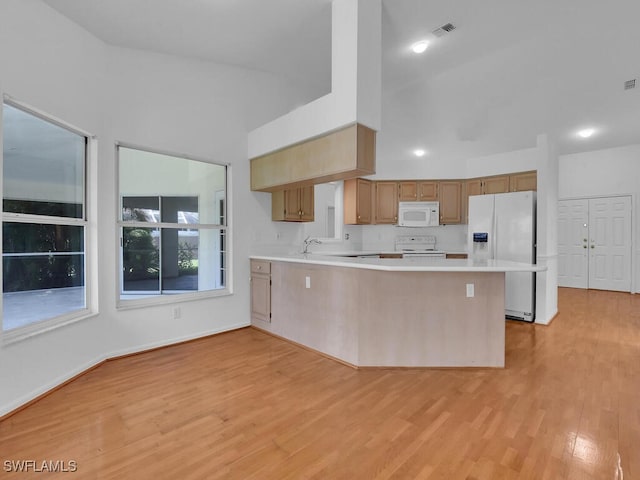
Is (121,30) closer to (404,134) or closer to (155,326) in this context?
(155,326)

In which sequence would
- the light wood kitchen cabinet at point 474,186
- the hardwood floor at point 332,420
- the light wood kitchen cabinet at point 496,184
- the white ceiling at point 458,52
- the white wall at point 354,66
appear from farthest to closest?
the light wood kitchen cabinet at point 474,186 < the light wood kitchen cabinet at point 496,184 < the white ceiling at point 458,52 < the white wall at point 354,66 < the hardwood floor at point 332,420

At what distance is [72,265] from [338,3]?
3250 millimetres

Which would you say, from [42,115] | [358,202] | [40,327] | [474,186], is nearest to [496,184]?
[474,186]

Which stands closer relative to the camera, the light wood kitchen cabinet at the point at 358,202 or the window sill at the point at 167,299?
the window sill at the point at 167,299

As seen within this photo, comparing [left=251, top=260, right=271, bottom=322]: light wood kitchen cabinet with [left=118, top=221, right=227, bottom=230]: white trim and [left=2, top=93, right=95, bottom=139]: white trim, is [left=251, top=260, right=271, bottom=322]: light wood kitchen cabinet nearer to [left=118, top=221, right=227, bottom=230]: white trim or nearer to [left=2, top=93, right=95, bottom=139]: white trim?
[left=118, top=221, right=227, bottom=230]: white trim

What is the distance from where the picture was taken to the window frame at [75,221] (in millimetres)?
2262

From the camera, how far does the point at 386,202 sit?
6.24 metres

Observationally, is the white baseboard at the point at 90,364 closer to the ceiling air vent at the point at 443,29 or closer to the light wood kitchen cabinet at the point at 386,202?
the light wood kitchen cabinet at the point at 386,202

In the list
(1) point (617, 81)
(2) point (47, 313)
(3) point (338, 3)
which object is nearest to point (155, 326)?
(2) point (47, 313)

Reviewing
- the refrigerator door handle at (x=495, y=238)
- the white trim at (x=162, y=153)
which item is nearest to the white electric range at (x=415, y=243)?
the refrigerator door handle at (x=495, y=238)

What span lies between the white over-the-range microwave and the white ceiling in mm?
1129

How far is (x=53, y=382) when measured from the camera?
250 centimetres

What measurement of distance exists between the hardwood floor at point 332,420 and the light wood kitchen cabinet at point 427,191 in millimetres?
3397

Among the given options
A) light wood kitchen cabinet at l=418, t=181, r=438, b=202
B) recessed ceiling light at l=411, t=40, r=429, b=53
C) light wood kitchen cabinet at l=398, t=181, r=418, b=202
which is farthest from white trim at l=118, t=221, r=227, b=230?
light wood kitchen cabinet at l=418, t=181, r=438, b=202
